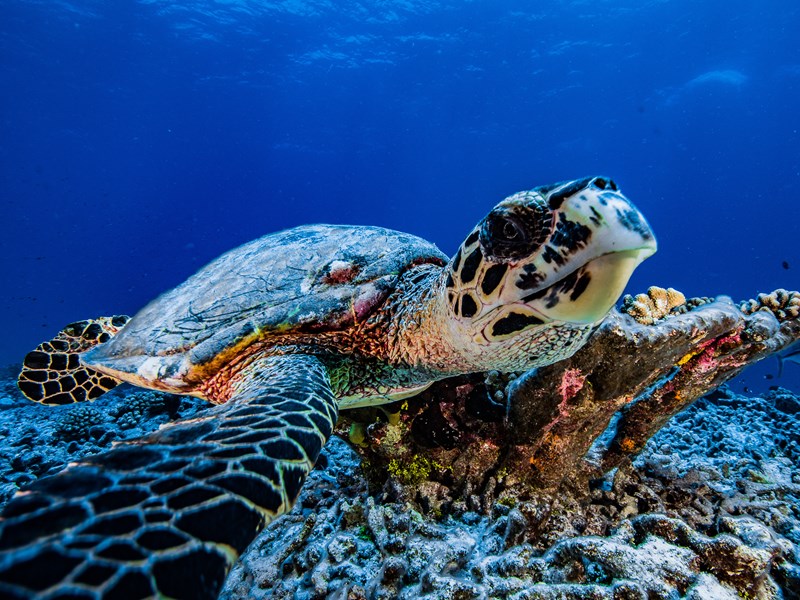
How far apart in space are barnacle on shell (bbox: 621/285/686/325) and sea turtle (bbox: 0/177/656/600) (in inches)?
28.8

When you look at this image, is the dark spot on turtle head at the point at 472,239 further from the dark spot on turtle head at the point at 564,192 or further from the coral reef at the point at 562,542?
the coral reef at the point at 562,542

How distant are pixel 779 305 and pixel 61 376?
5751mm

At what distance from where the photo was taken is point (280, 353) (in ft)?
7.43

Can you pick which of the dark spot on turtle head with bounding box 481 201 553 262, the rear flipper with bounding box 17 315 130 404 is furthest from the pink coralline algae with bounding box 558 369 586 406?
the rear flipper with bounding box 17 315 130 404

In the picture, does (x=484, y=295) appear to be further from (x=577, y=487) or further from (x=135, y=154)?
(x=135, y=154)

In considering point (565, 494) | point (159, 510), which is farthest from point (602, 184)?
point (565, 494)

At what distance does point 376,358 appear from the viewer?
2.28 meters

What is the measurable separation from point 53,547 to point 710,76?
2037 inches

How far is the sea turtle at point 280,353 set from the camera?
767 millimetres

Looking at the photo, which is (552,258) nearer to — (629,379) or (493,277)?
(493,277)

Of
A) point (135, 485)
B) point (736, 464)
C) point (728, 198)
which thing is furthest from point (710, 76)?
point (135, 485)

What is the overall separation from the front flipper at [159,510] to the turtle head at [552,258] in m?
0.85

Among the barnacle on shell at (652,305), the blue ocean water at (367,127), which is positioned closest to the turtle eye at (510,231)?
the barnacle on shell at (652,305)

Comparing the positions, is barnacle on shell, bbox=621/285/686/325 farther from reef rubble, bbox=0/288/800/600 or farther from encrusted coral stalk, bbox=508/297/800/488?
encrusted coral stalk, bbox=508/297/800/488
